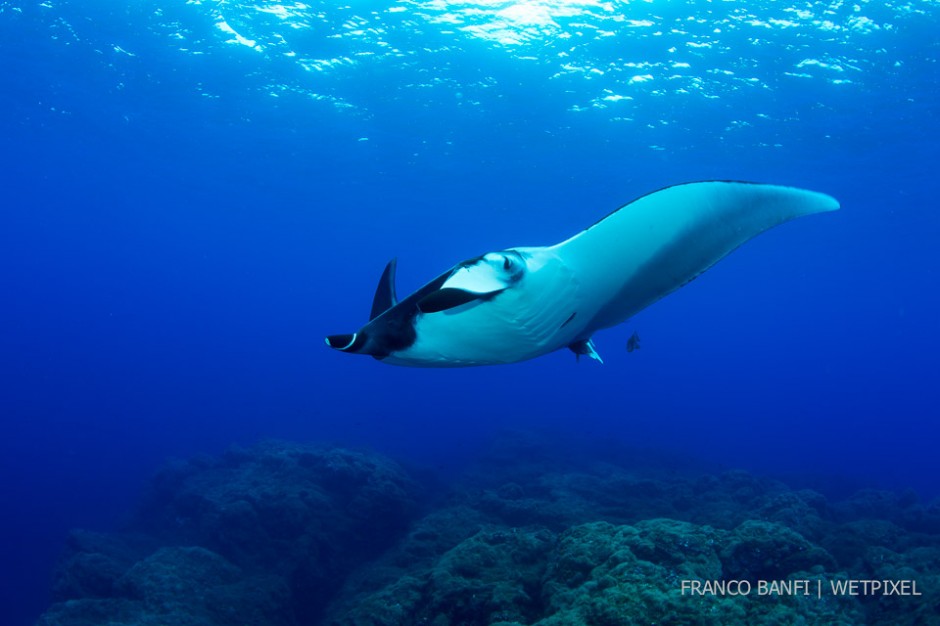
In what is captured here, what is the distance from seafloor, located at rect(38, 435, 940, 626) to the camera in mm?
3928

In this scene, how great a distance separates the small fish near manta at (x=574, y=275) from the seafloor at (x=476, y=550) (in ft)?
7.02

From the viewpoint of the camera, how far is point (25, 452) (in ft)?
86.5

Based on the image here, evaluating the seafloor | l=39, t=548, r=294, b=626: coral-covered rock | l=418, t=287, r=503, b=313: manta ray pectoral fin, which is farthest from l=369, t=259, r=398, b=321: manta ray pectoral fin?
l=39, t=548, r=294, b=626: coral-covered rock

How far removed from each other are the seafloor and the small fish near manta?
2140 millimetres

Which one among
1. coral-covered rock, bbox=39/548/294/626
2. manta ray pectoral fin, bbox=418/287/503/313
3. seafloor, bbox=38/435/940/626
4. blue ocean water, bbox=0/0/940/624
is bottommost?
coral-covered rock, bbox=39/548/294/626

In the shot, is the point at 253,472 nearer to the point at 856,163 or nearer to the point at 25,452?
the point at 25,452

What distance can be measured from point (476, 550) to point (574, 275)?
4.01 meters

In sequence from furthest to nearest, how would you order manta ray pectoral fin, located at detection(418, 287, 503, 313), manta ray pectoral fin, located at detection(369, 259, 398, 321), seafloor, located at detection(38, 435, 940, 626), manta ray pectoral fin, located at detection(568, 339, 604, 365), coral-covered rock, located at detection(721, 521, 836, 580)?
1. coral-covered rock, located at detection(721, 521, 836, 580)
2. seafloor, located at detection(38, 435, 940, 626)
3. manta ray pectoral fin, located at detection(369, 259, 398, 321)
4. manta ray pectoral fin, located at detection(568, 339, 604, 365)
5. manta ray pectoral fin, located at detection(418, 287, 503, 313)

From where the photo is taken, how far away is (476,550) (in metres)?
4.98

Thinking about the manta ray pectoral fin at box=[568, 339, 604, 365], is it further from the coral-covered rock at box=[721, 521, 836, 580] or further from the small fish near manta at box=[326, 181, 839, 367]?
the coral-covered rock at box=[721, 521, 836, 580]

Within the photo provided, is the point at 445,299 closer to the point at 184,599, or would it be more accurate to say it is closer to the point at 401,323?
the point at 401,323

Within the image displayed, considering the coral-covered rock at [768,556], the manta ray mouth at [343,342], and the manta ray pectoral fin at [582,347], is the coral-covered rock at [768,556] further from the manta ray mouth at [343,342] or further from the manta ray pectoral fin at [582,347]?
the manta ray mouth at [343,342]

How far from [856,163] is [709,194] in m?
27.7

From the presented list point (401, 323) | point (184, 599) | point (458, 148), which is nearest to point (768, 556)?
point (401, 323)
